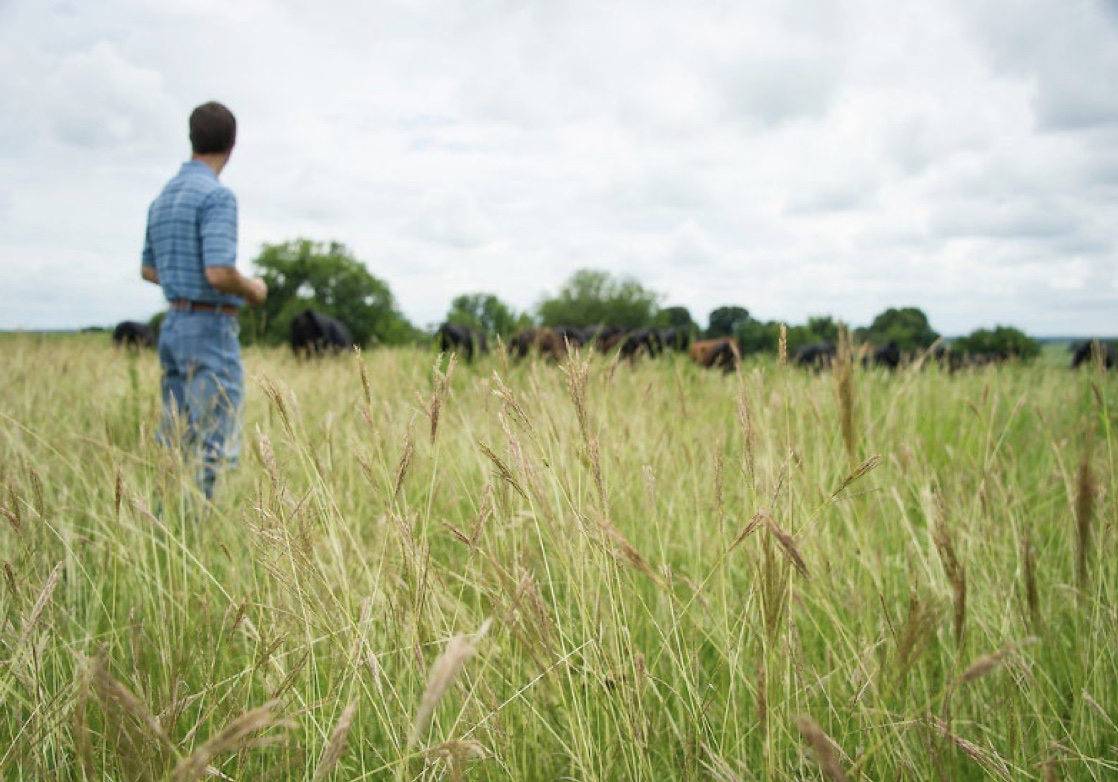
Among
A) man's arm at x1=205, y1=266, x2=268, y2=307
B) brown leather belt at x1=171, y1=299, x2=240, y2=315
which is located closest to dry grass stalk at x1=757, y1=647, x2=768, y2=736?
man's arm at x1=205, y1=266, x2=268, y2=307

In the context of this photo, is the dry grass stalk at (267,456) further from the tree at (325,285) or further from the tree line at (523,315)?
the tree at (325,285)

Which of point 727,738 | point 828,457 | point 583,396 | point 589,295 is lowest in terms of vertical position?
point 727,738

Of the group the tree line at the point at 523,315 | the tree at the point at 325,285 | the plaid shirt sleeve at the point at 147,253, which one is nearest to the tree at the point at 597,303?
the tree line at the point at 523,315

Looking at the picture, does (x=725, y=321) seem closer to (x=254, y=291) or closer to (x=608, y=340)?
(x=608, y=340)

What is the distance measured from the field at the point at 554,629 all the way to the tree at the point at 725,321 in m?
10.5

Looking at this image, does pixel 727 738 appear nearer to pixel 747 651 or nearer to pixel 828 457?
pixel 747 651

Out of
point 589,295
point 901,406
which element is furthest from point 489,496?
point 589,295

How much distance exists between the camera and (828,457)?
8.93ft

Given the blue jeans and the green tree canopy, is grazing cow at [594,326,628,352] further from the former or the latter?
the green tree canopy

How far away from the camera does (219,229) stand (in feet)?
10.6

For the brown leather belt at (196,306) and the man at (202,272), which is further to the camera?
the brown leather belt at (196,306)

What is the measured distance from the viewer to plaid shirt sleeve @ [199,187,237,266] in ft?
10.5

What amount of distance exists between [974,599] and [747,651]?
63cm

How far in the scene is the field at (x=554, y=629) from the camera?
2.92ft
